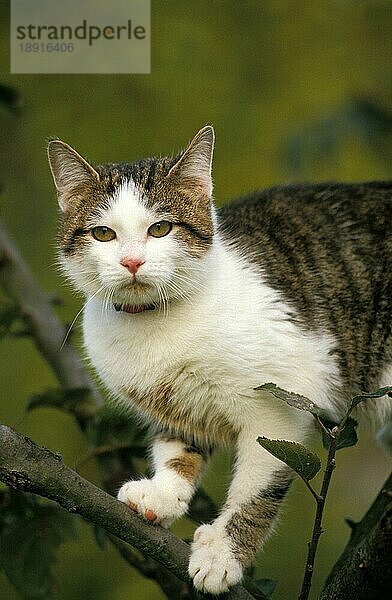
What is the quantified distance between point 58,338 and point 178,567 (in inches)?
34.0

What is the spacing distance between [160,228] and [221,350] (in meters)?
0.23

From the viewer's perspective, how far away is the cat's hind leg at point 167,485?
1535 mm

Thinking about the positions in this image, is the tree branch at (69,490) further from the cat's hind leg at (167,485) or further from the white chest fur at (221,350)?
the white chest fur at (221,350)

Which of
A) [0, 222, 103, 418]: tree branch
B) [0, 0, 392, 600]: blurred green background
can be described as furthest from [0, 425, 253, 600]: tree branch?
[0, 0, 392, 600]: blurred green background

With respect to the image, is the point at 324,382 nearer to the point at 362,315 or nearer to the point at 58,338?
the point at 362,315

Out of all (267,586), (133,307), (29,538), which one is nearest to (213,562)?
(267,586)

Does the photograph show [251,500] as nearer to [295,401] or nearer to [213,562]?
[213,562]

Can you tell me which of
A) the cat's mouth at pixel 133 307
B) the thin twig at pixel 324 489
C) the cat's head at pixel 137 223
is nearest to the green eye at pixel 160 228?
the cat's head at pixel 137 223

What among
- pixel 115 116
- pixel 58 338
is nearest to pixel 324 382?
pixel 58 338

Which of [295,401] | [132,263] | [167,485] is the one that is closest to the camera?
[295,401]

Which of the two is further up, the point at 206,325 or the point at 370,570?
the point at 206,325

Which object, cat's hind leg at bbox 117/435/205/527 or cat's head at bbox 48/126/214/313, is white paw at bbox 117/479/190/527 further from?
cat's head at bbox 48/126/214/313

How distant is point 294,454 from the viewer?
119 centimetres

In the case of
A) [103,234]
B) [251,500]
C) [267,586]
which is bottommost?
[267,586]
